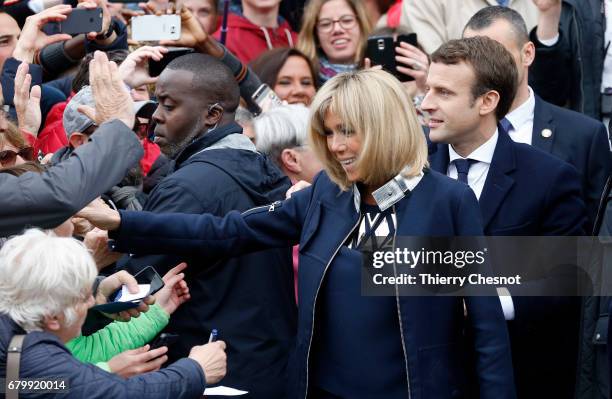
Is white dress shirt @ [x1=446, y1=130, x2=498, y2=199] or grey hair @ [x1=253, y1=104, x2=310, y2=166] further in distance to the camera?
grey hair @ [x1=253, y1=104, x2=310, y2=166]

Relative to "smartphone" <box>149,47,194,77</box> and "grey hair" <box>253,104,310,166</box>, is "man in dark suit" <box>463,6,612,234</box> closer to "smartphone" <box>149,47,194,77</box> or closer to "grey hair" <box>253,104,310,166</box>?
"grey hair" <box>253,104,310,166</box>

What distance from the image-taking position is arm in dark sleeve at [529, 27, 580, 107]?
264 inches

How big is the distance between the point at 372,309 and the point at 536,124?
Result: 1.88m

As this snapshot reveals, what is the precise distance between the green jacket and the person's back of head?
3.83ft

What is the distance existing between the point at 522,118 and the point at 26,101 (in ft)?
8.25

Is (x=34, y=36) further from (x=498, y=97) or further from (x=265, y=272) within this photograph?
(x=498, y=97)

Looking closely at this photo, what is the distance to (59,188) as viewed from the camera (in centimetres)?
379

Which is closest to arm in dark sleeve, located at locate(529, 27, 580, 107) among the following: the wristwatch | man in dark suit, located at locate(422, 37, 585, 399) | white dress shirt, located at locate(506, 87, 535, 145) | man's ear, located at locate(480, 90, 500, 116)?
white dress shirt, located at locate(506, 87, 535, 145)

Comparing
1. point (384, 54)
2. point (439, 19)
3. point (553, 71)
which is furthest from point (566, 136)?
point (439, 19)

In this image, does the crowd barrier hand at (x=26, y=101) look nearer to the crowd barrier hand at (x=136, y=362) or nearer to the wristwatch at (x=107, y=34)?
the wristwatch at (x=107, y=34)

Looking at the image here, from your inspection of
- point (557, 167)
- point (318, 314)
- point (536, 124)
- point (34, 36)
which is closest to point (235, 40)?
point (34, 36)

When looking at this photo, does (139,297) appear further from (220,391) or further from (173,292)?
(220,391)

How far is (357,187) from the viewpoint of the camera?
4254 millimetres

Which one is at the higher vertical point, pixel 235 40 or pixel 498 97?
pixel 235 40
